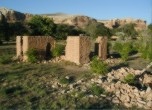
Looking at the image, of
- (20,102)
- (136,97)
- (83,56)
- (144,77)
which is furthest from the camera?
(83,56)

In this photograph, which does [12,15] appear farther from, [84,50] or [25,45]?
[84,50]

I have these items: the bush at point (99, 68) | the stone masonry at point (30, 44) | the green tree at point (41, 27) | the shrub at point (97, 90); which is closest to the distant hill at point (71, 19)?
the green tree at point (41, 27)

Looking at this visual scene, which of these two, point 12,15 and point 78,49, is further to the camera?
point 12,15

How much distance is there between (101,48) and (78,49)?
2591mm

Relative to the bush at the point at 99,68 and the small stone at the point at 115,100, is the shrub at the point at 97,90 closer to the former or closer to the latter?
the small stone at the point at 115,100

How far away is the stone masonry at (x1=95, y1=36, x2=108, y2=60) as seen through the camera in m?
20.2

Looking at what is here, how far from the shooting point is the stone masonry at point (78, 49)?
18.0 meters

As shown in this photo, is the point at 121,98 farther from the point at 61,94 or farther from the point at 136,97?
the point at 61,94

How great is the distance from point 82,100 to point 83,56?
6442 millimetres

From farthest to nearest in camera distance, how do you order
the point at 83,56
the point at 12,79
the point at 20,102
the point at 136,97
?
the point at 83,56 → the point at 12,79 → the point at 136,97 → the point at 20,102

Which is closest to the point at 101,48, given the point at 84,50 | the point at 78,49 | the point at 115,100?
the point at 84,50

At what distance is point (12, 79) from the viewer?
14250mm

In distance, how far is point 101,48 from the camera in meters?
20.2

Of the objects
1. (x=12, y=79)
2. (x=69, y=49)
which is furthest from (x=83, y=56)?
(x=12, y=79)
